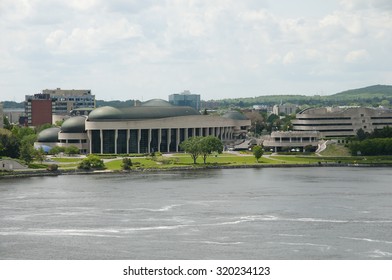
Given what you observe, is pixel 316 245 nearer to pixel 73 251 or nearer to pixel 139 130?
pixel 73 251

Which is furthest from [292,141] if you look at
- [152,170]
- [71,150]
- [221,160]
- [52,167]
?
[52,167]

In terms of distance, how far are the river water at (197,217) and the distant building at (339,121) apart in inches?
1909

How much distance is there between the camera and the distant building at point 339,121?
141m

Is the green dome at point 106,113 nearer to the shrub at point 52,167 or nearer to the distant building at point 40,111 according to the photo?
the shrub at point 52,167

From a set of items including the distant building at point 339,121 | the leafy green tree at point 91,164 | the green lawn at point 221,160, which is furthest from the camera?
the distant building at point 339,121

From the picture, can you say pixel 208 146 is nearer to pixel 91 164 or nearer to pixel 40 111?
pixel 91 164

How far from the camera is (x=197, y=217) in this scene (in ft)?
202

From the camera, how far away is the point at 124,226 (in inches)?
2279

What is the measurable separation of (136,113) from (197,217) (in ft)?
218

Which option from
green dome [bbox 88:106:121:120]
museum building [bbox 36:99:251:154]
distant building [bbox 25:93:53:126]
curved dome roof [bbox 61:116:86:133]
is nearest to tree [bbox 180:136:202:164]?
museum building [bbox 36:99:251:154]

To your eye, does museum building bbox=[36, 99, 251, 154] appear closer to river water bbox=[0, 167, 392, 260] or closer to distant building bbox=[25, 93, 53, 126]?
river water bbox=[0, 167, 392, 260]

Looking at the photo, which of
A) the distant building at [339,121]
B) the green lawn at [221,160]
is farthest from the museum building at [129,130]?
the distant building at [339,121]

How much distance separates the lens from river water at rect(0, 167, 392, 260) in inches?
1955

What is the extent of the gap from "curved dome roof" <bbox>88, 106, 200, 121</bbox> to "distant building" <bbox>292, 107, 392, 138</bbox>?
17720 mm
